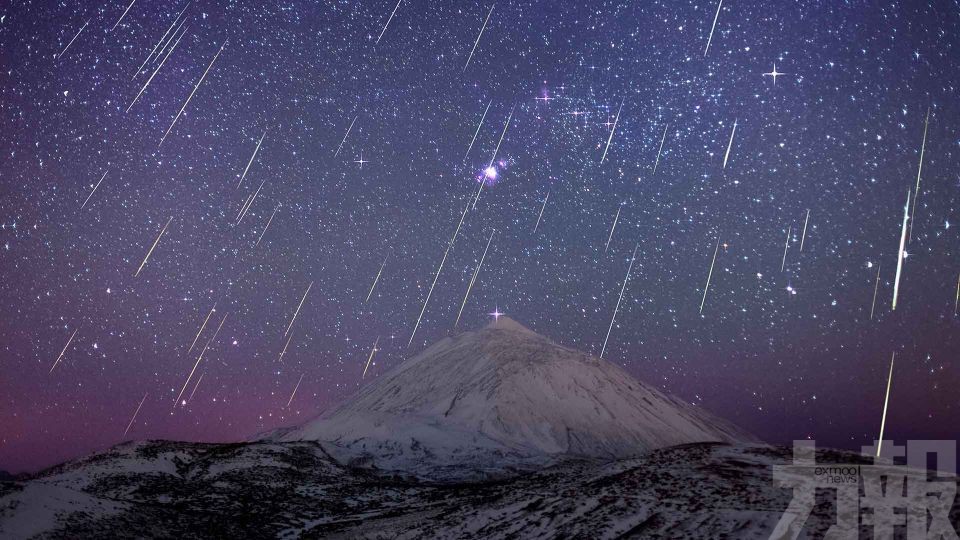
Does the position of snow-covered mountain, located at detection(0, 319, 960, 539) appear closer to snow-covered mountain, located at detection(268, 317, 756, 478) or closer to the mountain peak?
snow-covered mountain, located at detection(268, 317, 756, 478)

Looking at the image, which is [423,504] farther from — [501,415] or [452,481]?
[501,415]

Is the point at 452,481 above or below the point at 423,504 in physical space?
below

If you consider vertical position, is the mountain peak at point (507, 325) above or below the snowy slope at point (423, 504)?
above

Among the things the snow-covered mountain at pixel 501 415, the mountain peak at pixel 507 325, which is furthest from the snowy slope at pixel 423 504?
the mountain peak at pixel 507 325

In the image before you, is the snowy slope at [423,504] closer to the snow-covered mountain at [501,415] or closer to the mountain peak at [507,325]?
the snow-covered mountain at [501,415]

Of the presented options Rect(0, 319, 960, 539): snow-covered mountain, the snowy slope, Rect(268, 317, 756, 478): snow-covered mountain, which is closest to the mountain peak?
Rect(268, 317, 756, 478): snow-covered mountain

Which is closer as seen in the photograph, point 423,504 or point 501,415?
point 423,504

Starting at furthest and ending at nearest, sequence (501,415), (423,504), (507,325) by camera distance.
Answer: (507,325)
(501,415)
(423,504)

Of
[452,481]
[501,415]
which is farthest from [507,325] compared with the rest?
[452,481]
